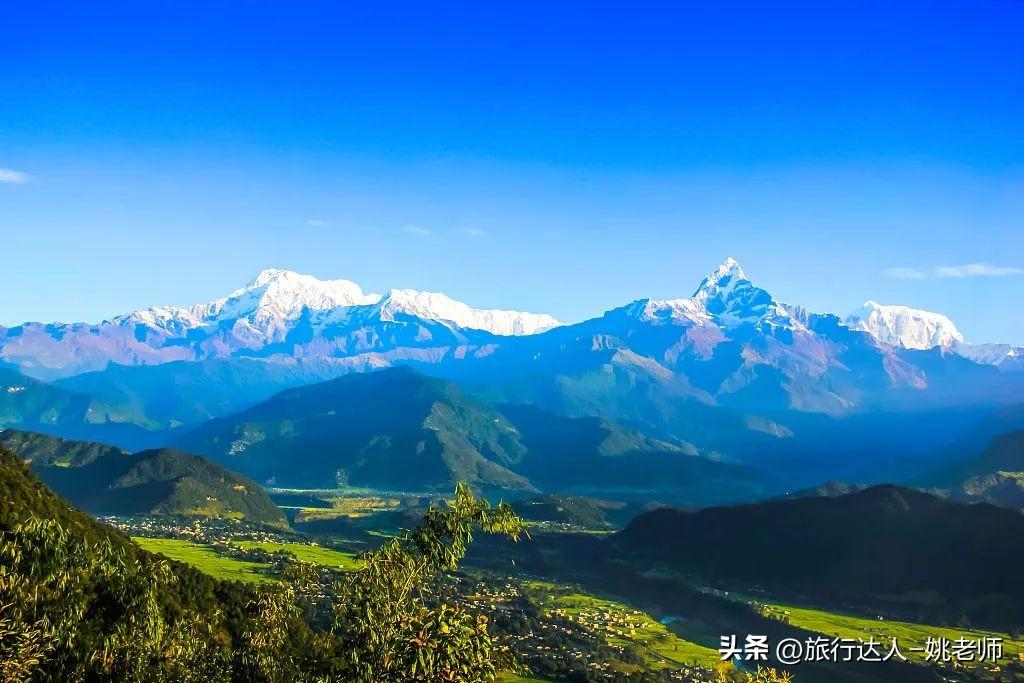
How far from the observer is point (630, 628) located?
15900 centimetres

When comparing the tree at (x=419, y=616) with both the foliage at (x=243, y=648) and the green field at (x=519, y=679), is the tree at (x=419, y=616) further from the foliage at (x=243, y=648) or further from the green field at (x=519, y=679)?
the green field at (x=519, y=679)

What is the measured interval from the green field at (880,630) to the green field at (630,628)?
27310 millimetres

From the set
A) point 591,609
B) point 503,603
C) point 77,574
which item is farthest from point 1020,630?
point 77,574

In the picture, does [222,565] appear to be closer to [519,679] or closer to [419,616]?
[519,679]

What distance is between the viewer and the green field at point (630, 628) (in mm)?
138000

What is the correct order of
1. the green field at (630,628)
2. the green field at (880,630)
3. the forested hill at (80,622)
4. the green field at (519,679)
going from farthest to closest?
the green field at (880,630)
the green field at (630,628)
the green field at (519,679)
the forested hill at (80,622)

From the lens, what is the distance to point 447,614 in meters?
28.9

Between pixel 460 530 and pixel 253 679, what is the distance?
20399 mm

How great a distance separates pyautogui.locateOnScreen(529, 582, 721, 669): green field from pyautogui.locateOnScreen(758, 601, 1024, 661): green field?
27.3 metres

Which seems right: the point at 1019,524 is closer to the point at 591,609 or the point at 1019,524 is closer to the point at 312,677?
the point at 591,609

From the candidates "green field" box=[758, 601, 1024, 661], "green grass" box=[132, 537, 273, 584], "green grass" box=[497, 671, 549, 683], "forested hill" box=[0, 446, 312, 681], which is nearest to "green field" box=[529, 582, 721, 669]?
"green grass" box=[497, 671, 549, 683]

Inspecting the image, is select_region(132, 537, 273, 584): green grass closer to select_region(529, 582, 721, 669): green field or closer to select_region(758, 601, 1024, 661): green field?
select_region(529, 582, 721, 669): green field

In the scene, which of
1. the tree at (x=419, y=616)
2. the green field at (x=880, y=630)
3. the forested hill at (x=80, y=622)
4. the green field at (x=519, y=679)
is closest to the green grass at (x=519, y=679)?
the green field at (x=519, y=679)

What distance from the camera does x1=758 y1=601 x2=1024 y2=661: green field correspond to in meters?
145
